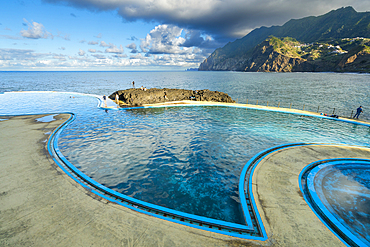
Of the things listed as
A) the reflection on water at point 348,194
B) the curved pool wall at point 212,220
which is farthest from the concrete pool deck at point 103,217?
the reflection on water at point 348,194

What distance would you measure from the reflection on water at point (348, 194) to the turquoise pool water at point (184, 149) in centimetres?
399

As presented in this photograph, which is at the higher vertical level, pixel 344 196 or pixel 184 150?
pixel 344 196

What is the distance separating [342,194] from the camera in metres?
7.85

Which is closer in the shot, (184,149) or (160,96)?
(184,149)

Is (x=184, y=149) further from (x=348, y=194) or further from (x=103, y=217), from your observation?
(x=348, y=194)

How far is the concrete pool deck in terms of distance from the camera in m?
5.16

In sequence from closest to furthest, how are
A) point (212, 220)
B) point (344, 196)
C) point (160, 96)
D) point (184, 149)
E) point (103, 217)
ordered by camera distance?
point (103, 217) → point (212, 220) → point (344, 196) → point (184, 149) → point (160, 96)

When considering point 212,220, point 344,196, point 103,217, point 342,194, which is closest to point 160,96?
point 103,217

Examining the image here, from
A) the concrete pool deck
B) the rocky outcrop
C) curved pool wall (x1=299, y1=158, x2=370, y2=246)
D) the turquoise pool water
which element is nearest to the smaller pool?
curved pool wall (x1=299, y1=158, x2=370, y2=246)

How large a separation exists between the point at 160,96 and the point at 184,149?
25.4 m

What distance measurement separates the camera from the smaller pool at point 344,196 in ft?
19.3

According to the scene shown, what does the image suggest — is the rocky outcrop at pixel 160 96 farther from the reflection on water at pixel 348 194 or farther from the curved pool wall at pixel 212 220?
the reflection on water at pixel 348 194

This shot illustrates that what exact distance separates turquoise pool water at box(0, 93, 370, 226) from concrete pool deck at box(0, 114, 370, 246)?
4.96 feet

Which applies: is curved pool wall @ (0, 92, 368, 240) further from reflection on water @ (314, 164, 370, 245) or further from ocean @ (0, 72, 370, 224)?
reflection on water @ (314, 164, 370, 245)
